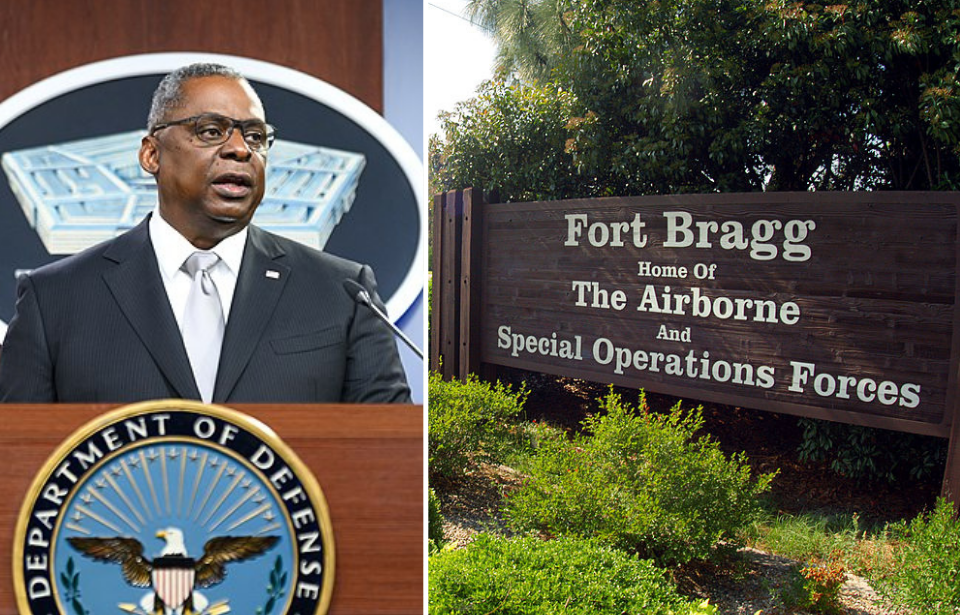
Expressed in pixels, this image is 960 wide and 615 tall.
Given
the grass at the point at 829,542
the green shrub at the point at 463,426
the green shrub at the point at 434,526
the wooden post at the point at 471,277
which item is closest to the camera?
the green shrub at the point at 434,526

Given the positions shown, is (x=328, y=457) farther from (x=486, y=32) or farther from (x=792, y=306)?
(x=486, y=32)

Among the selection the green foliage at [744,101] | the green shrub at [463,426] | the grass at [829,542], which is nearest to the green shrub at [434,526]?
the green shrub at [463,426]

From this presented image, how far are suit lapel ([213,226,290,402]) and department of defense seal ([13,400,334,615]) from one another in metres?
0.10

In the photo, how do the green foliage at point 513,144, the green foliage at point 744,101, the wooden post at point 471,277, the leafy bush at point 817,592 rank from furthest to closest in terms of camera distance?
the green foliage at point 513,144 → the wooden post at point 471,277 → the green foliage at point 744,101 → the leafy bush at point 817,592

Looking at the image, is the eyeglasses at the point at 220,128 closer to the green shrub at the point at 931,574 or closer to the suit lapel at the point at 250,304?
the suit lapel at the point at 250,304

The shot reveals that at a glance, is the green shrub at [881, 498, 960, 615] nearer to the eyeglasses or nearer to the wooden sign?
the wooden sign

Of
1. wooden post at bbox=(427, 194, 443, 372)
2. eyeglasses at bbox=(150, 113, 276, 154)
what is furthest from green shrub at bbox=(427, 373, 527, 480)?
eyeglasses at bbox=(150, 113, 276, 154)

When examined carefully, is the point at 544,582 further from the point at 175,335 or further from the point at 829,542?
the point at 829,542

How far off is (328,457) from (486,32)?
12105 millimetres

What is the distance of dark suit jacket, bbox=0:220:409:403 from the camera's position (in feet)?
5.82

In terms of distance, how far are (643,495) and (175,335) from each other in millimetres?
2718

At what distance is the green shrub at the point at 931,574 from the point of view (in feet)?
10.5

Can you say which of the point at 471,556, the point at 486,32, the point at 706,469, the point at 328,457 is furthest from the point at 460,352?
the point at 486,32

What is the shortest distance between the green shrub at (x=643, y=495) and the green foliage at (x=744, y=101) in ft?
9.35
